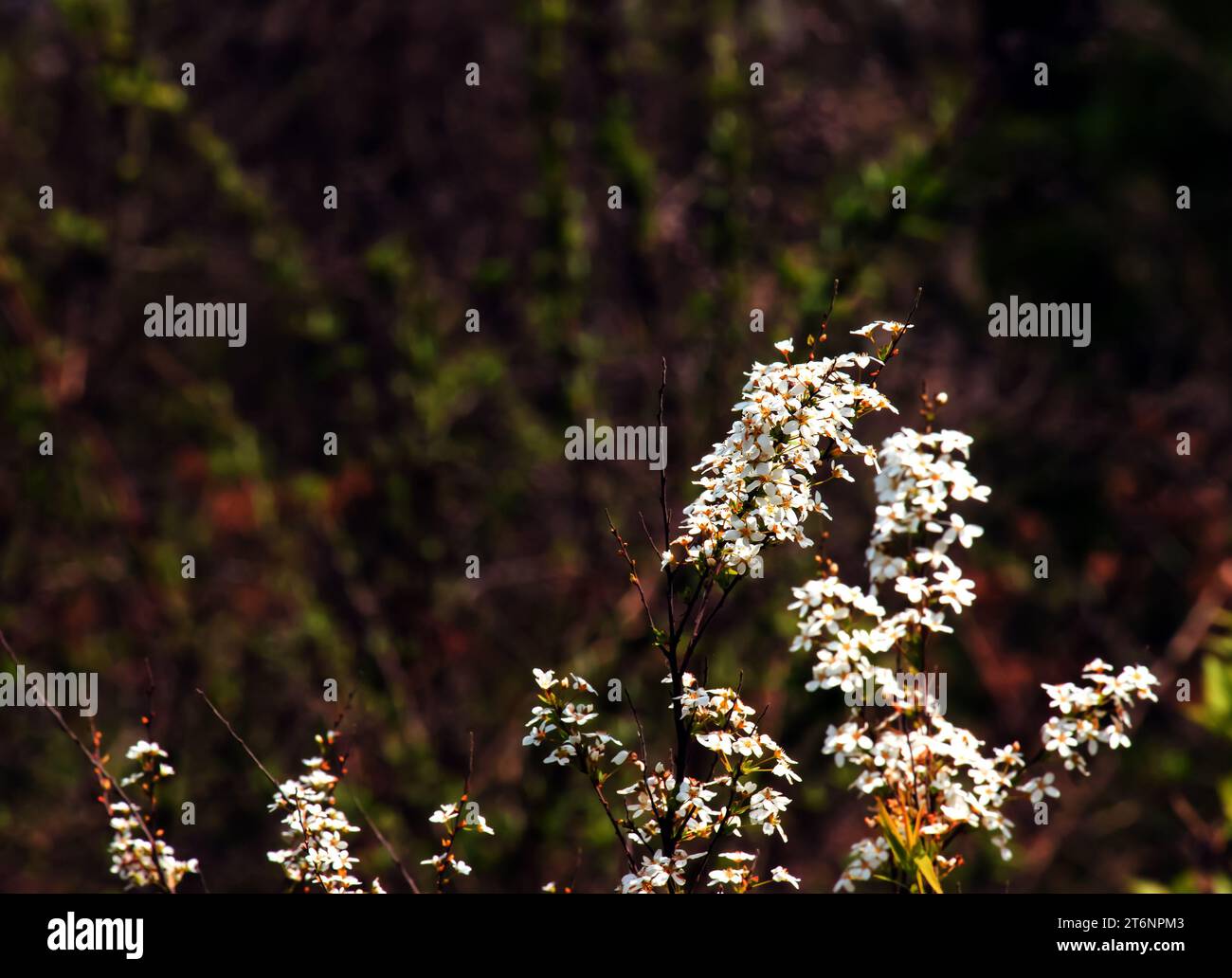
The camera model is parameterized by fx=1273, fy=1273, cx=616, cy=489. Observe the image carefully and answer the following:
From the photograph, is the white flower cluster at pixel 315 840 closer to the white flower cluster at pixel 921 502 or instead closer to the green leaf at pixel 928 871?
the green leaf at pixel 928 871

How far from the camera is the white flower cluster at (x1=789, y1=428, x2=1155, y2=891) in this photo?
2.90 m

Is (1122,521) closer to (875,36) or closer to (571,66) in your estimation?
(875,36)

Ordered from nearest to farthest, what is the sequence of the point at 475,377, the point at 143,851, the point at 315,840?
the point at 315,840, the point at 143,851, the point at 475,377

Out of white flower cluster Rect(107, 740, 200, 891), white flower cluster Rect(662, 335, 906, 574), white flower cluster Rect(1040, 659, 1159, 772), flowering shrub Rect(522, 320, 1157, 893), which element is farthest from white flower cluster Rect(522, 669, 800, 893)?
white flower cluster Rect(107, 740, 200, 891)

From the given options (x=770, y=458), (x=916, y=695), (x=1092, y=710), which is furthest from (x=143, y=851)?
(x=1092, y=710)

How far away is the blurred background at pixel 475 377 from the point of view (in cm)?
641

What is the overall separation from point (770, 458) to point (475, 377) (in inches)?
162

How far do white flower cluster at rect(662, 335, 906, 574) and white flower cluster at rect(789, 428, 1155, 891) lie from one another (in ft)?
0.80

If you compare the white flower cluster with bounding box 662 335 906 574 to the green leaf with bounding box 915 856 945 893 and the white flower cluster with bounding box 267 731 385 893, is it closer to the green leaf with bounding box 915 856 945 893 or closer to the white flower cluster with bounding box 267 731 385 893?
the green leaf with bounding box 915 856 945 893

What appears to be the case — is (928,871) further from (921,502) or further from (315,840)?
(315,840)

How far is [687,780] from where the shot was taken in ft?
9.32

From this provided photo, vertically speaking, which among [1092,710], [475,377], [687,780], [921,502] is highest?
[475,377]

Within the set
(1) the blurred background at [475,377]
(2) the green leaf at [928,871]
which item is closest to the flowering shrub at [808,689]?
(2) the green leaf at [928,871]

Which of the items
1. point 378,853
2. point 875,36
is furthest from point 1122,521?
point 378,853
